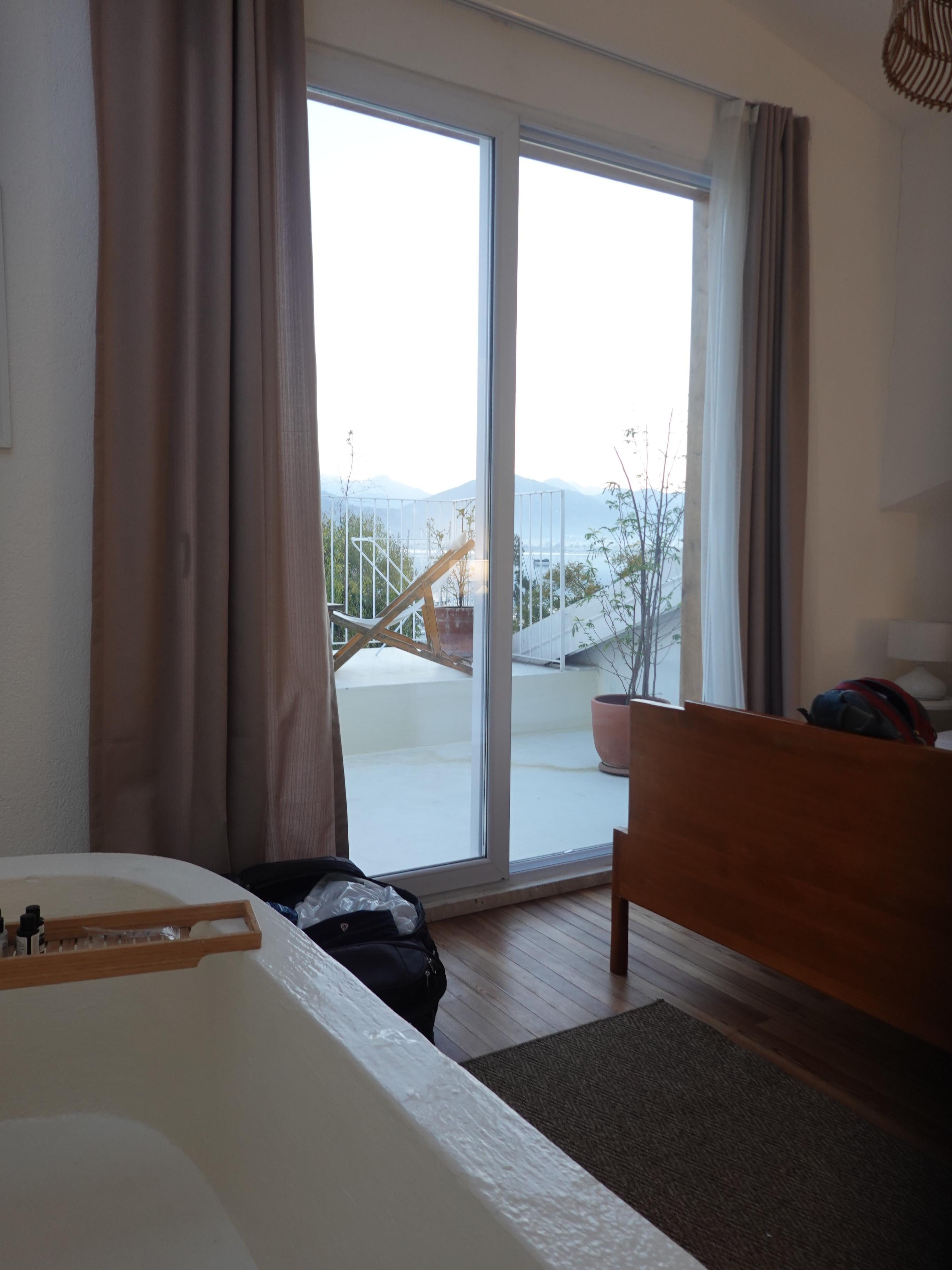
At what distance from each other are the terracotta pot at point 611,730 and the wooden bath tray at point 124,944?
80.8 inches

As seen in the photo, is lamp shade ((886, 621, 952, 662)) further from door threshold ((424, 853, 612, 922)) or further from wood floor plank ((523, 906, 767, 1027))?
wood floor plank ((523, 906, 767, 1027))

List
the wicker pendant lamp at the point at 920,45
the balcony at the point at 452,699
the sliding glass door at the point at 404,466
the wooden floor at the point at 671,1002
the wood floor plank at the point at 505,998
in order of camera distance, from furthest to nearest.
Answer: the balcony at the point at 452,699, the sliding glass door at the point at 404,466, the wood floor plank at the point at 505,998, the wooden floor at the point at 671,1002, the wicker pendant lamp at the point at 920,45

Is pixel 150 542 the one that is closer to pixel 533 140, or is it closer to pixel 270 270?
pixel 270 270

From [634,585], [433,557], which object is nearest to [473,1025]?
[433,557]

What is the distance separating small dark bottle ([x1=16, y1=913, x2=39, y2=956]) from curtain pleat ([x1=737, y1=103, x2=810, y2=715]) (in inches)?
99.9

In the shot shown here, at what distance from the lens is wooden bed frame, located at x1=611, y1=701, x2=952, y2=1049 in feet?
5.79

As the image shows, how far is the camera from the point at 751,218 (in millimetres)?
3232

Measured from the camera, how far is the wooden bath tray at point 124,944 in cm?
116

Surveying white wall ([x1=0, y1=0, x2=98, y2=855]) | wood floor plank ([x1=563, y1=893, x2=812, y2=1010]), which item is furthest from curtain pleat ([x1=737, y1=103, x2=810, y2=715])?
white wall ([x1=0, y1=0, x2=98, y2=855])

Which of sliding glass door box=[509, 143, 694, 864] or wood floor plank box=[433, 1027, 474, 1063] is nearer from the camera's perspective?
wood floor plank box=[433, 1027, 474, 1063]

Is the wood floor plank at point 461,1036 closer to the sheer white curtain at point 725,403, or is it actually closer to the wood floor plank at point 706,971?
the wood floor plank at point 706,971

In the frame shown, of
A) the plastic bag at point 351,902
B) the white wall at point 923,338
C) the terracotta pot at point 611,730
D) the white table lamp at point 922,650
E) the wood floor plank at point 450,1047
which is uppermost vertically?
the white wall at point 923,338

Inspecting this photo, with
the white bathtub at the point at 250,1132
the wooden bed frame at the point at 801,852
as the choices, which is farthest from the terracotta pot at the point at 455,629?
the white bathtub at the point at 250,1132

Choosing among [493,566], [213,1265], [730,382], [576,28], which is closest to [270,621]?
[493,566]
